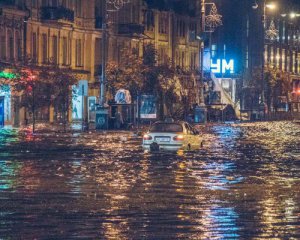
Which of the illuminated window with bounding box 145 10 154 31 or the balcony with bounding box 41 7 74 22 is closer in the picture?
the balcony with bounding box 41 7 74 22

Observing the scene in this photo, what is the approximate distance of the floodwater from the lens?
662 inches

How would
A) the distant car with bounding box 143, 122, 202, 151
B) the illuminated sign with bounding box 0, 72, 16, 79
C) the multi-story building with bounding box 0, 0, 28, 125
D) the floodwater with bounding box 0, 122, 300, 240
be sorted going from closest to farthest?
the floodwater with bounding box 0, 122, 300, 240 < the distant car with bounding box 143, 122, 202, 151 < the illuminated sign with bounding box 0, 72, 16, 79 < the multi-story building with bounding box 0, 0, 28, 125

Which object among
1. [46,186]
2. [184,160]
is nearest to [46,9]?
[184,160]

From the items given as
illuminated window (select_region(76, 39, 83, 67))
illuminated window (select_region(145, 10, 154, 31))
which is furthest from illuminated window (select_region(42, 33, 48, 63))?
illuminated window (select_region(145, 10, 154, 31))

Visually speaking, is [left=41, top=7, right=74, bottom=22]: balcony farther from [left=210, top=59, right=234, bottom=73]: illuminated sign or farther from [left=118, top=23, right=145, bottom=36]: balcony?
[left=210, top=59, right=234, bottom=73]: illuminated sign

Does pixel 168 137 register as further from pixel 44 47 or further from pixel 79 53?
pixel 79 53

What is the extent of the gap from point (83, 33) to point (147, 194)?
62.7 metres

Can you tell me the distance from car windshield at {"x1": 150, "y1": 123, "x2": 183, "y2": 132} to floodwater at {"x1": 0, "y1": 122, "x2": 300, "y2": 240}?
1.06 metres

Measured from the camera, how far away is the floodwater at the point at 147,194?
16.8 meters

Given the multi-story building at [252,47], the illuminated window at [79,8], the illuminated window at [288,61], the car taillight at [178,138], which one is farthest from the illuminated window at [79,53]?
the illuminated window at [288,61]

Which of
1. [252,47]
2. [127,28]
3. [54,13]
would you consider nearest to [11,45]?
[54,13]

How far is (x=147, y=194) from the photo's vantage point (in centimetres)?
2294

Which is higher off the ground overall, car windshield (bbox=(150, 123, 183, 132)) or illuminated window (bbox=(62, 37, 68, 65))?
illuminated window (bbox=(62, 37, 68, 65))

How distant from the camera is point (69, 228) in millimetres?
16781
